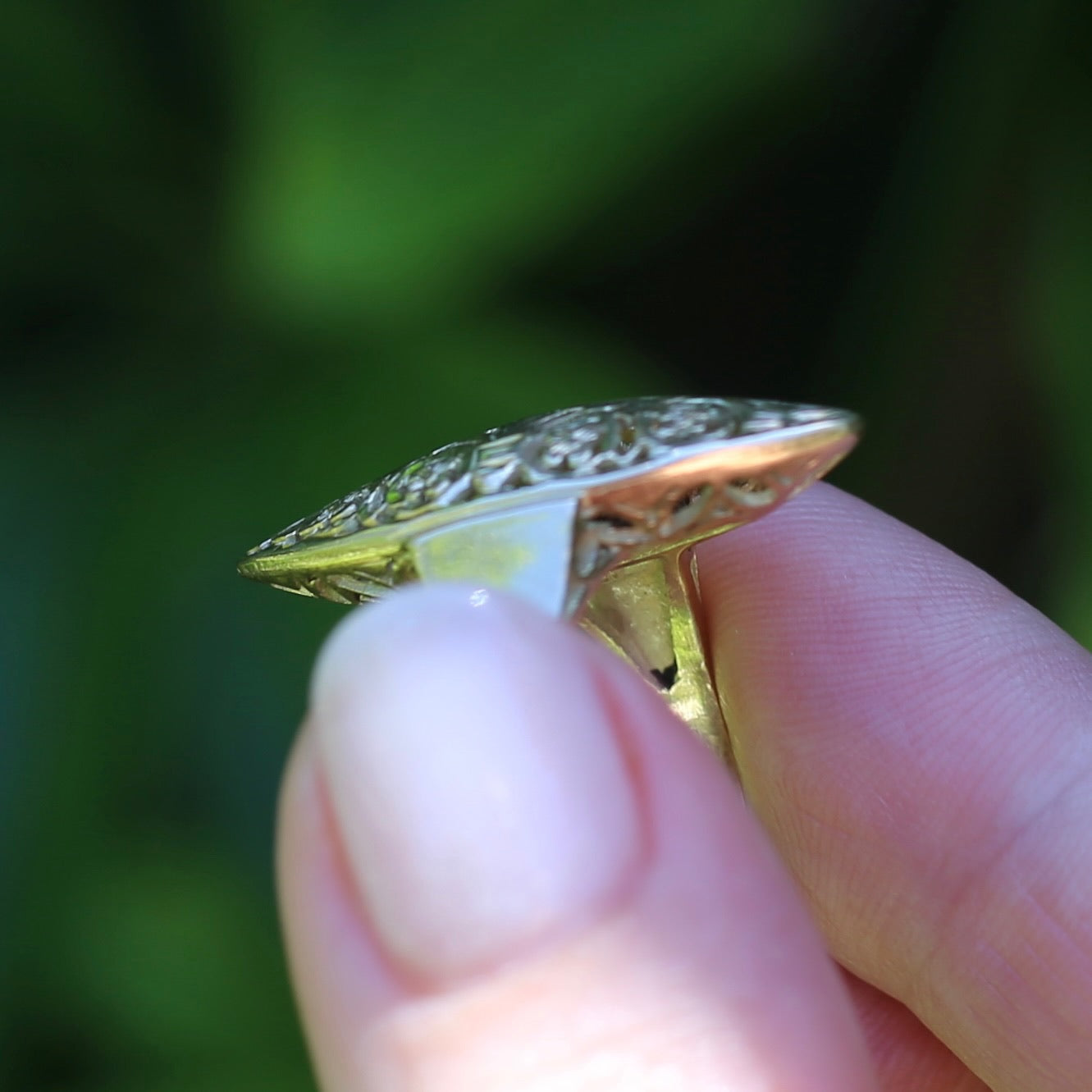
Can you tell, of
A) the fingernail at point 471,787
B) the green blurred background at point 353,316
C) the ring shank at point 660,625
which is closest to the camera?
the fingernail at point 471,787

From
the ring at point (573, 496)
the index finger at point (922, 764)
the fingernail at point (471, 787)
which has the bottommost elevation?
the index finger at point (922, 764)

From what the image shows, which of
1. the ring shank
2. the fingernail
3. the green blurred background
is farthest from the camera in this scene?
the green blurred background

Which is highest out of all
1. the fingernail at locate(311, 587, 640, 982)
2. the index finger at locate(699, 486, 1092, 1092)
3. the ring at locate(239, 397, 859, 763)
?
the ring at locate(239, 397, 859, 763)

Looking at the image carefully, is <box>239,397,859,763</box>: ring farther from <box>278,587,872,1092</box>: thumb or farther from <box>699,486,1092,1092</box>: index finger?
<box>699,486,1092,1092</box>: index finger

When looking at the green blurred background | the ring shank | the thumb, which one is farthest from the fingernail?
the green blurred background

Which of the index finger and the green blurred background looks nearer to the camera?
the index finger

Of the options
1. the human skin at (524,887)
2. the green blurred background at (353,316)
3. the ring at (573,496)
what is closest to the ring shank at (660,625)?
the ring at (573,496)

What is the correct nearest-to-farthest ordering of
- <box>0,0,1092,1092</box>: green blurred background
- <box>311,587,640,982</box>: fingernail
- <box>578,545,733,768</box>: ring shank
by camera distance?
1. <box>311,587,640,982</box>: fingernail
2. <box>578,545,733,768</box>: ring shank
3. <box>0,0,1092,1092</box>: green blurred background

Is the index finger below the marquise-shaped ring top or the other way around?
below

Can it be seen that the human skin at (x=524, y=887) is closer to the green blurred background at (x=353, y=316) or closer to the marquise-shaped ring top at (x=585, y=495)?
the marquise-shaped ring top at (x=585, y=495)
